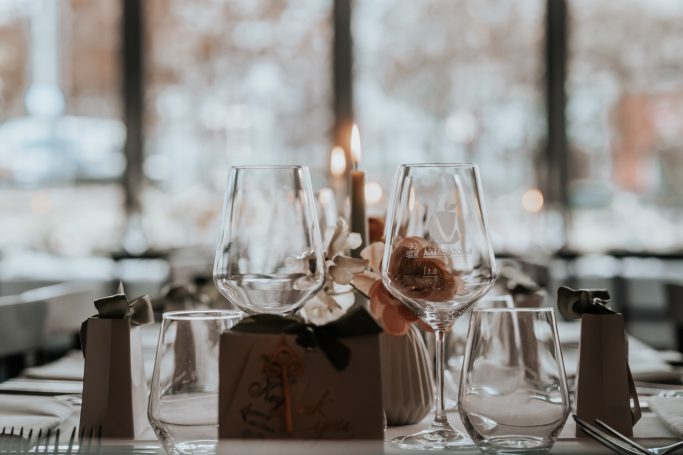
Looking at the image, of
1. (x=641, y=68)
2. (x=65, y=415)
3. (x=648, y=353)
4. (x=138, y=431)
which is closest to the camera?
(x=138, y=431)

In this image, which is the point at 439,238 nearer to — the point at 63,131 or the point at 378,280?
the point at 378,280

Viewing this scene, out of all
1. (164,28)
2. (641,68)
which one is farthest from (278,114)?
(641,68)

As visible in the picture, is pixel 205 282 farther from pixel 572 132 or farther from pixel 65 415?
pixel 572 132

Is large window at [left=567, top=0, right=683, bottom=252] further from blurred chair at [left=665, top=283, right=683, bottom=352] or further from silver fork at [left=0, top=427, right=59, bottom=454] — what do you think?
silver fork at [left=0, top=427, right=59, bottom=454]

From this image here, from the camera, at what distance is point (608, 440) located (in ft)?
3.05

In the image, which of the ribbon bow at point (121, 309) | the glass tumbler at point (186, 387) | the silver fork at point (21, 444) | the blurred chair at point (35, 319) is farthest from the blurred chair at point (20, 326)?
the glass tumbler at point (186, 387)

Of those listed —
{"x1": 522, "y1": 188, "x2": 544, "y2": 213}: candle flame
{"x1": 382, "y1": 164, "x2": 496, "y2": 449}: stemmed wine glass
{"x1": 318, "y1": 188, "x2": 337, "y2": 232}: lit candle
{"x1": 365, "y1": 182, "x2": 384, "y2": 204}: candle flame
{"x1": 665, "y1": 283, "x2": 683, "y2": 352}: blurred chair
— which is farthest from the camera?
{"x1": 522, "y1": 188, "x2": 544, "y2": 213}: candle flame

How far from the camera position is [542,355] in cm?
87

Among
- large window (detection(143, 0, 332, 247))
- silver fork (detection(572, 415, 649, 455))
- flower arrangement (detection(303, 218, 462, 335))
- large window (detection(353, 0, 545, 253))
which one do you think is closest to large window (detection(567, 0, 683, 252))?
large window (detection(353, 0, 545, 253))

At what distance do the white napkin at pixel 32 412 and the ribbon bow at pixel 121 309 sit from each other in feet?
0.36

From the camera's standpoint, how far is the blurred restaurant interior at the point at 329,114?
5613 mm

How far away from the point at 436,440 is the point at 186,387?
28 cm

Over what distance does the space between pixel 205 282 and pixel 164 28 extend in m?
3.95

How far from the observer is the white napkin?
113 cm
